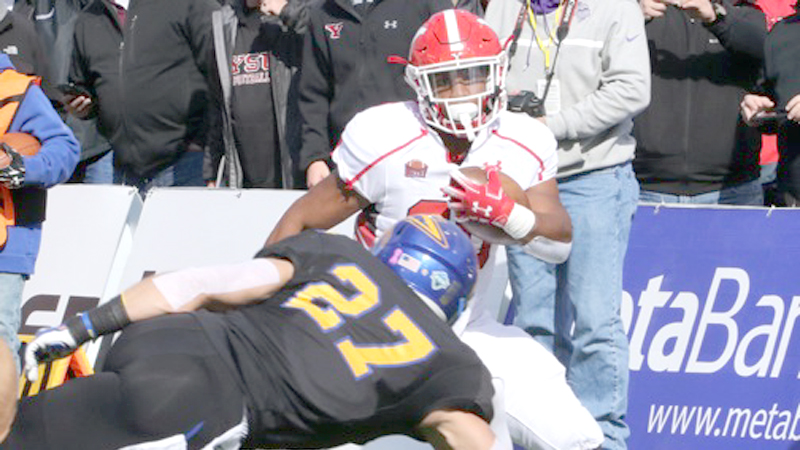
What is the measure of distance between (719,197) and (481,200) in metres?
2.55

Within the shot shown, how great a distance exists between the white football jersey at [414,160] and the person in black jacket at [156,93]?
2.44 metres

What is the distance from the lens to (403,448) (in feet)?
21.5

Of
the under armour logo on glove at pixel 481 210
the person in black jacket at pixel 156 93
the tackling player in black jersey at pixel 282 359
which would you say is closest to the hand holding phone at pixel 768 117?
the under armour logo on glove at pixel 481 210

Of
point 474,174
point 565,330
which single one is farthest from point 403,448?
point 474,174

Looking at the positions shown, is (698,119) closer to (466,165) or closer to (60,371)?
(466,165)

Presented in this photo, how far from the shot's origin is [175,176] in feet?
A: 27.3

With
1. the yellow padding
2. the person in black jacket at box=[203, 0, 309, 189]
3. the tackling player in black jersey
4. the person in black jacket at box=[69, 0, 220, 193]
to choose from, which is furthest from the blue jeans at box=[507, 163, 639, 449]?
the person in black jacket at box=[69, 0, 220, 193]

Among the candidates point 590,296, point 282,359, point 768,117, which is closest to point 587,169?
point 590,296

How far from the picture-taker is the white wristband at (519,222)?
212 inches

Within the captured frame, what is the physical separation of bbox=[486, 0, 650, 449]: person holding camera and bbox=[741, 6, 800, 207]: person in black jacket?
2.40 feet

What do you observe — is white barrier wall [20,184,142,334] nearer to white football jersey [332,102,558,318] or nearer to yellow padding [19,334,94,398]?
yellow padding [19,334,94,398]

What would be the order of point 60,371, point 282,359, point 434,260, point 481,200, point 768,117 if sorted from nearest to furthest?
1. point 282,359
2. point 434,260
3. point 481,200
4. point 60,371
5. point 768,117

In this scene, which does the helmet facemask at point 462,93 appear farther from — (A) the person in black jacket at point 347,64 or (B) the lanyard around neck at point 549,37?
(A) the person in black jacket at point 347,64

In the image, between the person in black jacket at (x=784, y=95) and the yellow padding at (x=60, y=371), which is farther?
the person in black jacket at (x=784, y=95)
